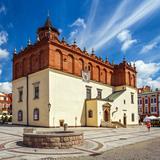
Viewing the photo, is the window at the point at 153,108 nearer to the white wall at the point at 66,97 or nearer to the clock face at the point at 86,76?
the white wall at the point at 66,97

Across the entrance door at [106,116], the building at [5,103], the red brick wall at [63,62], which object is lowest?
the entrance door at [106,116]

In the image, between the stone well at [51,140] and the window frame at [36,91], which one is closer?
the stone well at [51,140]

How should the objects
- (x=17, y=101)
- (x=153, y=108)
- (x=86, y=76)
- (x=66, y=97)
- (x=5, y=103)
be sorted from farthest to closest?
(x=5, y=103)
(x=153, y=108)
(x=86, y=76)
(x=17, y=101)
(x=66, y=97)

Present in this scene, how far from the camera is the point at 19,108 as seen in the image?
1399 inches

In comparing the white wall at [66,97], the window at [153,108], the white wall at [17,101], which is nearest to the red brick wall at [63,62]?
the white wall at [17,101]

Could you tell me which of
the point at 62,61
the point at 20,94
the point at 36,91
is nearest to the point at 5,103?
the point at 20,94

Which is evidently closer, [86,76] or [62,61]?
[62,61]

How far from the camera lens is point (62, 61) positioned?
3272 cm


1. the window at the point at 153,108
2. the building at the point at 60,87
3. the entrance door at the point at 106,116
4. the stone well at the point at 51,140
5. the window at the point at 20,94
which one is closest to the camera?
the stone well at the point at 51,140

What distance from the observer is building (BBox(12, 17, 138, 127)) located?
30797 millimetres

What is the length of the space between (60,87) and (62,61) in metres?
3.84

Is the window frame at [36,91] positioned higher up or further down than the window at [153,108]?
higher up

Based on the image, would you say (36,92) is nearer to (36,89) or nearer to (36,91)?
(36,91)

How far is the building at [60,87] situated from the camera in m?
30.8
